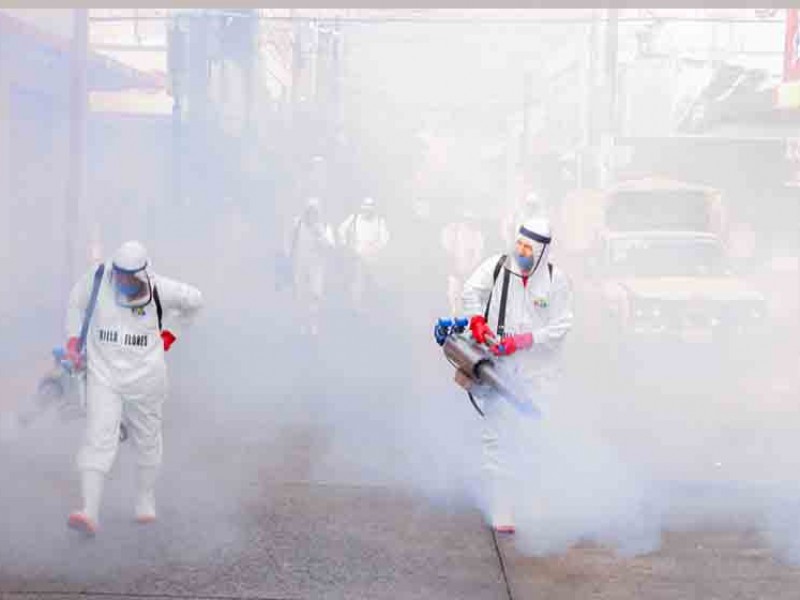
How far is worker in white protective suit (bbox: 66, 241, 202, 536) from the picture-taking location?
6.42m

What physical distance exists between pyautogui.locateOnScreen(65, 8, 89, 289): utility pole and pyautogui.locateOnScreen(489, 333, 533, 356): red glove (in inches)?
324

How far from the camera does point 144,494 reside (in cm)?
672

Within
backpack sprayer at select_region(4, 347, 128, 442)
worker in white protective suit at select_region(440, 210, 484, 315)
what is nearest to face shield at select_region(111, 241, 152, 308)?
backpack sprayer at select_region(4, 347, 128, 442)

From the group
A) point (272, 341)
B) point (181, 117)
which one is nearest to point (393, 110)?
point (181, 117)

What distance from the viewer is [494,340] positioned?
260 inches

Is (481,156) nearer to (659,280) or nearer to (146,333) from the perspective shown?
(659,280)

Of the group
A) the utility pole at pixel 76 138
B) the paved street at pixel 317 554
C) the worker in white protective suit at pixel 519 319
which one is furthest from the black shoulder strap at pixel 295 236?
the worker in white protective suit at pixel 519 319

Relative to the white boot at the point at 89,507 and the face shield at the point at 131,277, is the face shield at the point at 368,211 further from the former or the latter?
the white boot at the point at 89,507

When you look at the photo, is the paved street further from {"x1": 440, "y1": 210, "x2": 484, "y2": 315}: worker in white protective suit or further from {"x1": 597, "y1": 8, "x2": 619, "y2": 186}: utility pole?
{"x1": 597, "y1": 8, "x2": 619, "y2": 186}: utility pole

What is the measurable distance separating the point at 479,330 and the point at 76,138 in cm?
828

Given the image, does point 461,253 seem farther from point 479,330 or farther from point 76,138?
point 479,330

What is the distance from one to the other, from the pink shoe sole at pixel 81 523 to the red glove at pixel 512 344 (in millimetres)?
2089

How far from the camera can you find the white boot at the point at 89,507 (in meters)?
6.09

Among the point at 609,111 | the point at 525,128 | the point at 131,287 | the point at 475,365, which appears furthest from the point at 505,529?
the point at 525,128
